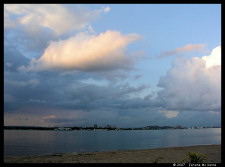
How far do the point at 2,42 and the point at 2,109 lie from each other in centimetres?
642

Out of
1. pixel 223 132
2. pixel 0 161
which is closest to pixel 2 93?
pixel 0 161

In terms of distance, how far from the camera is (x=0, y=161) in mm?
23578

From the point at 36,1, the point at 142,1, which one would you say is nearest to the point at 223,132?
the point at 142,1

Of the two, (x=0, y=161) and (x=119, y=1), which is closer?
(x=119, y=1)

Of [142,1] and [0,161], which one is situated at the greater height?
[142,1]

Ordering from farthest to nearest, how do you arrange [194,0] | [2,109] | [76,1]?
[2,109]
[194,0]
[76,1]

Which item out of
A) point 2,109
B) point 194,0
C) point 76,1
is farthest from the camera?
point 2,109

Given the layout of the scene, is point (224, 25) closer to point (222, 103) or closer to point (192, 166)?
point (222, 103)

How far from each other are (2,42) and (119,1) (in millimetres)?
11752

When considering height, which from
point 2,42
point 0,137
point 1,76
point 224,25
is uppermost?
point 224,25

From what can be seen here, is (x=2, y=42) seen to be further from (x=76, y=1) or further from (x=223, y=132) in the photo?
(x=223, y=132)

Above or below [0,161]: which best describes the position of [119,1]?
above

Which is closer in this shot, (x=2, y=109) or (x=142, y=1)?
(x=142, y=1)

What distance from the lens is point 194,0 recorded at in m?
22.2
